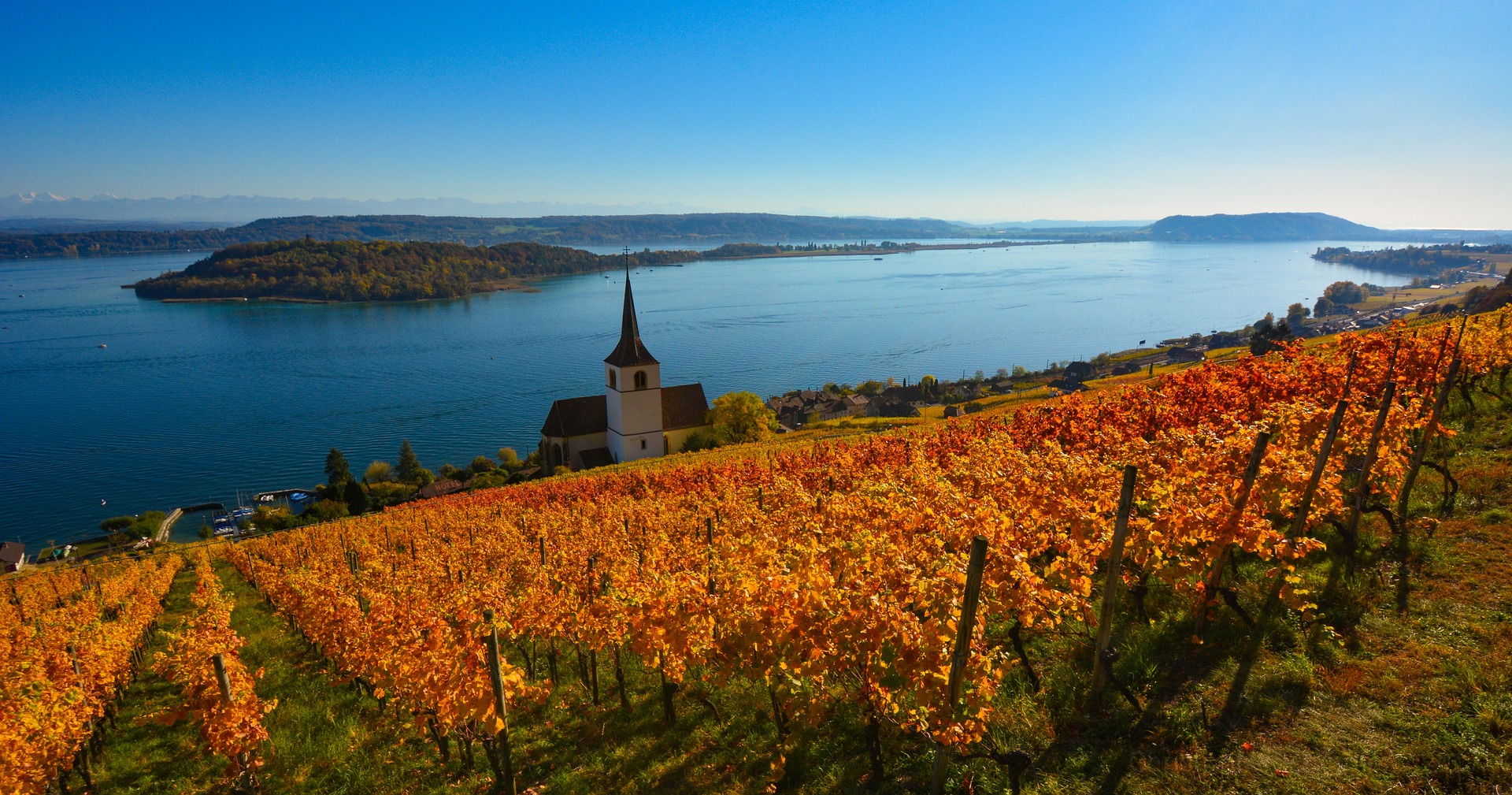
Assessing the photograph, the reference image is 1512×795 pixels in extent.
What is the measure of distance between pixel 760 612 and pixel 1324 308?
18340cm

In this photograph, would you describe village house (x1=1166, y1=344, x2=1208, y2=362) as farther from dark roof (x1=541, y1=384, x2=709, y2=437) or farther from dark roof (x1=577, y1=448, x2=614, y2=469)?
dark roof (x1=577, y1=448, x2=614, y2=469)

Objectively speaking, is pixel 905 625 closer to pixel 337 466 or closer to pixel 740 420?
pixel 740 420

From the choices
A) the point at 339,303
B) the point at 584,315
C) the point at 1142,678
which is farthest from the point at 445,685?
the point at 339,303

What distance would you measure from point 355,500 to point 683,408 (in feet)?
74.9

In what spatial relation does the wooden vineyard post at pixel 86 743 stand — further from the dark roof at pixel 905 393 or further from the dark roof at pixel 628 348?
the dark roof at pixel 905 393

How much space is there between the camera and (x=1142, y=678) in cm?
732

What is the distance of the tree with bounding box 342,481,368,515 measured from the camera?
4391 centimetres

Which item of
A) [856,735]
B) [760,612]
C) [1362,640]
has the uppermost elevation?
[760,612]

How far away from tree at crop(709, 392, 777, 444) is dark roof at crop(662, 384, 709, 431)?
6.97 ft

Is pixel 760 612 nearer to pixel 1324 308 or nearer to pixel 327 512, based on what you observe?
pixel 327 512

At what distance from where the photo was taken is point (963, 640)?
5.59 metres

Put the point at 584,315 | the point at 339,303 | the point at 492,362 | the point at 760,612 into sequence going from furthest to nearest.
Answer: the point at 339,303 < the point at 584,315 < the point at 492,362 < the point at 760,612

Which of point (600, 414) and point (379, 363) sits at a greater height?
point (600, 414)

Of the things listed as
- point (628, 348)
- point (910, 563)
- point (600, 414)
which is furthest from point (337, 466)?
point (910, 563)
